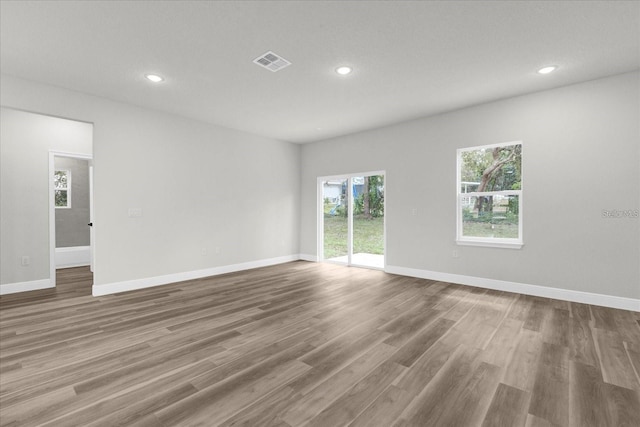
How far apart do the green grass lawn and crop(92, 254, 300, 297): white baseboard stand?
124cm

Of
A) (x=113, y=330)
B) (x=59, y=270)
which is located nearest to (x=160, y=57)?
(x=113, y=330)

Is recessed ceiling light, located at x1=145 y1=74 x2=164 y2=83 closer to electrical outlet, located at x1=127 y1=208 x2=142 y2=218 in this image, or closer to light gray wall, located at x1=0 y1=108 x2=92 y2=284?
electrical outlet, located at x1=127 y1=208 x2=142 y2=218

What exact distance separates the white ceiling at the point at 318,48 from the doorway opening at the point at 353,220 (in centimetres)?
203

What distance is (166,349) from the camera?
2.48 meters

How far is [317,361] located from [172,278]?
3.62m

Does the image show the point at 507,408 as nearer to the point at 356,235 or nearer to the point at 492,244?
the point at 492,244

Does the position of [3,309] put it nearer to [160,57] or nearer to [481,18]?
[160,57]

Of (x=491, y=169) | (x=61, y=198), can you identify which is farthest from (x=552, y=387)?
(x=61, y=198)

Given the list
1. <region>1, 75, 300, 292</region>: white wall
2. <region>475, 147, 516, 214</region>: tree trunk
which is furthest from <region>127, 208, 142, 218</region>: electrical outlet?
<region>475, 147, 516, 214</region>: tree trunk

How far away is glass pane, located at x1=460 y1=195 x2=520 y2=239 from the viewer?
14.0ft

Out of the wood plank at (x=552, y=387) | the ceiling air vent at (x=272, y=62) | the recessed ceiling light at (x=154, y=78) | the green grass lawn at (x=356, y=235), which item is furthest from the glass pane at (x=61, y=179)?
the wood plank at (x=552, y=387)

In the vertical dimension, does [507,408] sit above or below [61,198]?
below

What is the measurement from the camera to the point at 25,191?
4484mm

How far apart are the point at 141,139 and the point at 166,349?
3.51 m
